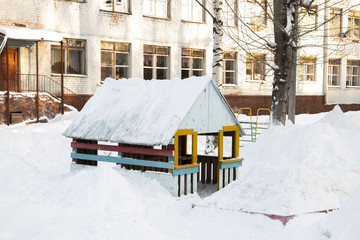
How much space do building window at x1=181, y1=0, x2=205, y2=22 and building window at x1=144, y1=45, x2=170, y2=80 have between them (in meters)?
2.03

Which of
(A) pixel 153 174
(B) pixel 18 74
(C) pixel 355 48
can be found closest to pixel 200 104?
(A) pixel 153 174

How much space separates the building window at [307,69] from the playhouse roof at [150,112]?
2313 cm

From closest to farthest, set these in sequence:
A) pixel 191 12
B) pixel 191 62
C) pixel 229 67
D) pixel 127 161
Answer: pixel 127 161, pixel 191 12, pixel 191 62, pixel 229 67

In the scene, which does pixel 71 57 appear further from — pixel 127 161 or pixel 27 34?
pixel 127 161

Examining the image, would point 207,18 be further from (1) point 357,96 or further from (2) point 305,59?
(1) point 357,96

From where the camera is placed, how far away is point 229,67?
29.0m

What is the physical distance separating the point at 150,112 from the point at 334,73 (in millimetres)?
28002

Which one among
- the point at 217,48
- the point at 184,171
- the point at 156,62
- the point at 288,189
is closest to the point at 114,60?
the point at 156,62

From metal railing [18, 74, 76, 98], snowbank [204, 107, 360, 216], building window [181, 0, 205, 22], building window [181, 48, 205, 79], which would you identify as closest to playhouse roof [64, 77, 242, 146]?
snowbank [204, 107, 360, 216]

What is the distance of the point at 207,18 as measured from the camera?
27.1m

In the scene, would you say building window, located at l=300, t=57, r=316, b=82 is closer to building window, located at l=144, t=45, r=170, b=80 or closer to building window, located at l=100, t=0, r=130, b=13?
building window, located at l=144, t=45, r=170, b=80

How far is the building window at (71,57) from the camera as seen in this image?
21.4 m

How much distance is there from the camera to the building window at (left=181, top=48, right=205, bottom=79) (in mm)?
26547

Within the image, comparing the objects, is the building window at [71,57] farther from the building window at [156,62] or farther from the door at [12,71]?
the building window at [156,62]
